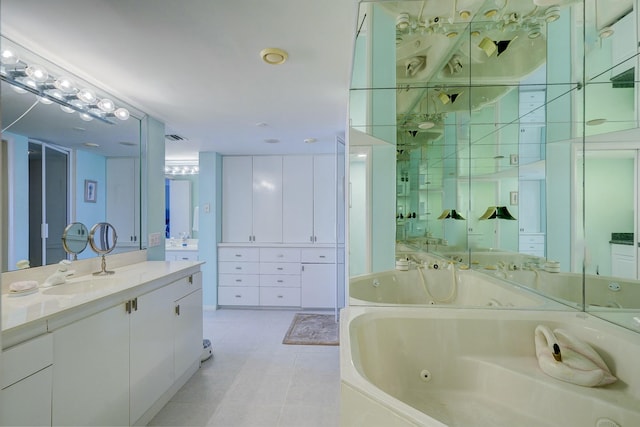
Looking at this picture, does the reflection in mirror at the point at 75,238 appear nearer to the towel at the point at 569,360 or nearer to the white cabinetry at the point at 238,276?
the white cabinetry at the point at 238,276

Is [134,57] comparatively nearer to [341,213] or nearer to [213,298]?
[341,213]

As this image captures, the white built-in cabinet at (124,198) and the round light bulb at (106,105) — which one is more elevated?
the round light bulb at (106,105)

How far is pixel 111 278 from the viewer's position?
6.63 ft

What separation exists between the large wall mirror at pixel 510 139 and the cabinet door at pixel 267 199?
2554 mm

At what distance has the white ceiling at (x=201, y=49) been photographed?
1421 mm

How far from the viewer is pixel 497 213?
1.73 metres

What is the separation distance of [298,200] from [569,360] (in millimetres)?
3546

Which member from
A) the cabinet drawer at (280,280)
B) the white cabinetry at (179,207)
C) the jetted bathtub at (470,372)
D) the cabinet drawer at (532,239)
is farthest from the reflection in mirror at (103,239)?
the cabinet drawer at (532,239)

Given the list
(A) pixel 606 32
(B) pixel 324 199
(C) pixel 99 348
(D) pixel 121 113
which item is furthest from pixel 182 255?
(A) pixel 606 32

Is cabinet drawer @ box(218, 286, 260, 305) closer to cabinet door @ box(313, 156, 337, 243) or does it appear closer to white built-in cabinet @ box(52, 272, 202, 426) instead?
cabinet door @ box(313, 156, 337, 243)

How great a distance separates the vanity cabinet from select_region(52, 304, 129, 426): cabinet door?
9.21 feet

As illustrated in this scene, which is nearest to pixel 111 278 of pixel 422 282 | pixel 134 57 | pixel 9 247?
pixel 9 247

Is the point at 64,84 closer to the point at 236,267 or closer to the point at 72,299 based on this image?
the point at 72,299

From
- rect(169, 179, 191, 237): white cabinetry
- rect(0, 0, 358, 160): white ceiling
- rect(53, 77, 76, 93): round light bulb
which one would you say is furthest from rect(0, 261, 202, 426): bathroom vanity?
rect(169, 179, 191, 237): white cabinetry
